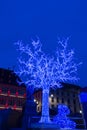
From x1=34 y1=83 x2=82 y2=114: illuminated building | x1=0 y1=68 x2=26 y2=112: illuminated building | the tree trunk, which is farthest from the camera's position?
x1=34 y1=83 x2=82 y2=114: illuminated building

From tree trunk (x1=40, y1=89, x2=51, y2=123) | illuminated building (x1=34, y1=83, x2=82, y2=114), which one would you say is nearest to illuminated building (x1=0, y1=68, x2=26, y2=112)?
illuminated building (x1=34, y1=83, x2=82, y2=114)

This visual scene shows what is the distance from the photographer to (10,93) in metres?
55.4

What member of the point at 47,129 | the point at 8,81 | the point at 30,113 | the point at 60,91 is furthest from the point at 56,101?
the point at 47,129

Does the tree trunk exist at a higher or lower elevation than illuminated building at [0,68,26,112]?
lower

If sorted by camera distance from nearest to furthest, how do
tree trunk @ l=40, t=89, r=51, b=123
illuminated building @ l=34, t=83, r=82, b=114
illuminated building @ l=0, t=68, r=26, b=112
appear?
tree trunk @ l=40, t=89, r=51, b=123
illuminated building @ l=0, t=68, r=26, b=112
illuminated building @ l=34, t=83, r=82, b=114

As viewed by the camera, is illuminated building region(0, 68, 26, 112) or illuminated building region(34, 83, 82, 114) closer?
illuminated building region(0, 68, 26, 112)

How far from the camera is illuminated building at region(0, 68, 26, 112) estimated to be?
54.1m

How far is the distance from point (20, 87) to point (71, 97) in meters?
15.0

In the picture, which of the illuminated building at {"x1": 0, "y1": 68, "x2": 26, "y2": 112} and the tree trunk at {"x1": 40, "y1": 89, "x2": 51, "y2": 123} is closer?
the tree trunk at {"x1": 40, "y1": 89, "x2": 51, "y2": 123}

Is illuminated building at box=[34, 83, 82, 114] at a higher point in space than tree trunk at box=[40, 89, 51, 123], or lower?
higher

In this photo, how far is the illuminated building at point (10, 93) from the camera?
54125mm

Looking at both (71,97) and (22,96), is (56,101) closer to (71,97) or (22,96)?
(71,97)

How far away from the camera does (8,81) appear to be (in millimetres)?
56719

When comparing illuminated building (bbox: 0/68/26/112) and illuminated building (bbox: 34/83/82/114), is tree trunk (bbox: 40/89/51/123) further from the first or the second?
illuminated building (bbox: 34/83/82/114)
